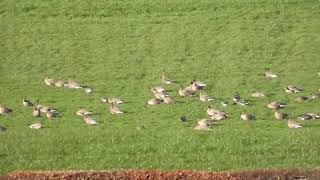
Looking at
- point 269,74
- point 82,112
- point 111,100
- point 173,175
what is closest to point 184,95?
point 111,100

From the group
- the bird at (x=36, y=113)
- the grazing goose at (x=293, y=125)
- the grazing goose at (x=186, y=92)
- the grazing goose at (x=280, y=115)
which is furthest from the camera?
the grazing goose at (x=186, y=92)

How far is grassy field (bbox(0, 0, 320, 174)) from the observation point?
2241 cm

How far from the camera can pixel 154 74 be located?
34406 millimetres

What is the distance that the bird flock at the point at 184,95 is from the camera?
88.1 feet

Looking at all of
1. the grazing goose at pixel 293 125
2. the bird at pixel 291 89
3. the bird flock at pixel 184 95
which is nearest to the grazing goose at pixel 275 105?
the bird flock at pixel 184 95

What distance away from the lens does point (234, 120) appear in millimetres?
27016

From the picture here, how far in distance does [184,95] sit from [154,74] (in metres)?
4.32

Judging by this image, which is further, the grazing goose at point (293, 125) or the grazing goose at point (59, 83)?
the grazing goose at point (59, 83)

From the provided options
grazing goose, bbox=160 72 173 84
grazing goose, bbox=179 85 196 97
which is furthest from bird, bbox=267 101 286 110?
grazing goose, bbox=160 72 173 84

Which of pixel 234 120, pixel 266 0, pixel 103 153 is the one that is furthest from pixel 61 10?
pixel 103 153

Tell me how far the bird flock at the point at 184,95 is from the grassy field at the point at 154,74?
307 mm

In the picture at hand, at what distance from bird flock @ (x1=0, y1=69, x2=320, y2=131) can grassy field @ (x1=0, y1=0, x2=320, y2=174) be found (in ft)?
1.01

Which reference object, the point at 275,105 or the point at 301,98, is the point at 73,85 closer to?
the point at 275,105

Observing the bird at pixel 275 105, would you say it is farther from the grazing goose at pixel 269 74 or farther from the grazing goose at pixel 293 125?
the grazing goose at pixel 269 74
